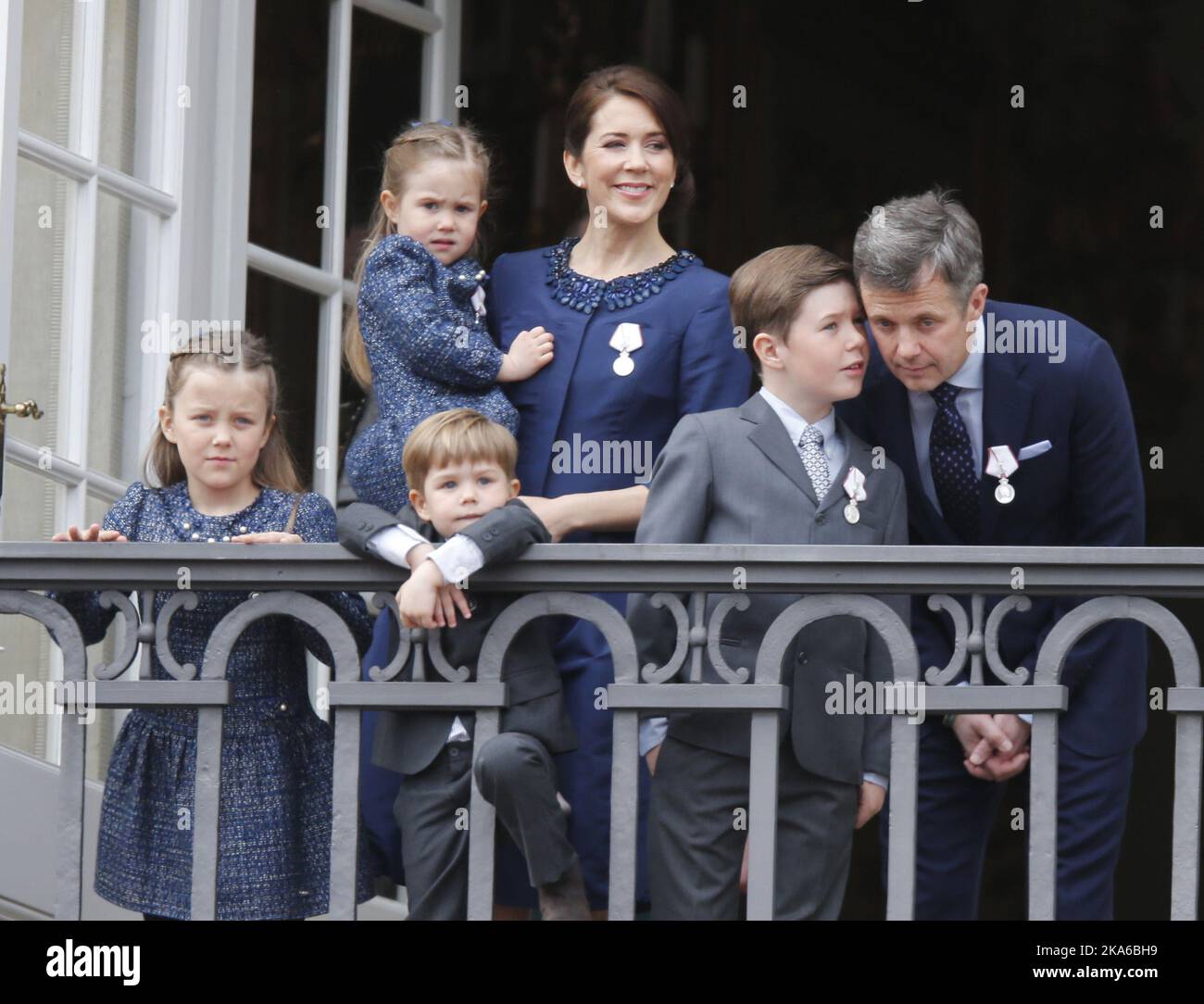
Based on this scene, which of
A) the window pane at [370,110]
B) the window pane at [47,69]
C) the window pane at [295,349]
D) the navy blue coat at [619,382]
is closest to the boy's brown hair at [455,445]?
the navy blue coat at [619,382]

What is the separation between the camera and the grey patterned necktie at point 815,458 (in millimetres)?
4578

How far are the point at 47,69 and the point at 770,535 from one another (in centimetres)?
218

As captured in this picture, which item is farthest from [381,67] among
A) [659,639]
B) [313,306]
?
[659,639]

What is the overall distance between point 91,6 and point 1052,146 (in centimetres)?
404

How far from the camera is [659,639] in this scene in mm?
4480

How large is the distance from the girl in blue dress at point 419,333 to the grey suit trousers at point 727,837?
2.12 ft

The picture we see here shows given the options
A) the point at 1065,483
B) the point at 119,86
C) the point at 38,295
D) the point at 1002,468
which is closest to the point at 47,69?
the point at 119,86

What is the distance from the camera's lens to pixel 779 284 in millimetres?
4660

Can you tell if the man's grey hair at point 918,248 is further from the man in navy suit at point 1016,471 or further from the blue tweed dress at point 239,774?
the blue tweed dress at point 239,774

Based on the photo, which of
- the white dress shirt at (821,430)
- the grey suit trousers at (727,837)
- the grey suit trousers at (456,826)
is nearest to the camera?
the grey suit trousers at (456,826)

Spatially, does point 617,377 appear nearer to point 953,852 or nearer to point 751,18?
point 953,852

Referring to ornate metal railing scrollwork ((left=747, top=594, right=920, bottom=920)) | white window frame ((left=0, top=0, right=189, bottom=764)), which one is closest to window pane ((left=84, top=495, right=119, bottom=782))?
white window frame ((left=0, top=0, right=189, bottom=764))

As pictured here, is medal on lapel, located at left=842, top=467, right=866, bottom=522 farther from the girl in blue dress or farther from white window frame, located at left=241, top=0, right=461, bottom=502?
white window frame, located at left=241, top=0, right=461, bottom=502

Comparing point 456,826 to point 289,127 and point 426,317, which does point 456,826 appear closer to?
point 426,317
